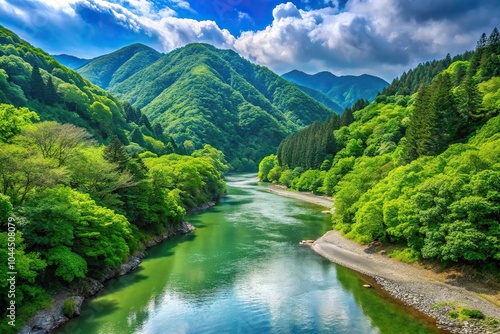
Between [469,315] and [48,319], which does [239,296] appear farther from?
[469,315]

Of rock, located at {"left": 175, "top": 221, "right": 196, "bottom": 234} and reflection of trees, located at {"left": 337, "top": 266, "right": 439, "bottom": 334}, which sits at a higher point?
rock, located at {"left": 175, "top": 221, "right": 196, "bottom": 234}

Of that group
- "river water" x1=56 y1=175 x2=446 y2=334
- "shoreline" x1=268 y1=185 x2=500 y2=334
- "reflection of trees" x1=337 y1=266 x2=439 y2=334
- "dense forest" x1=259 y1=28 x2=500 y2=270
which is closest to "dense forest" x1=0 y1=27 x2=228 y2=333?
"river water" x1=56 y1=175 x2=446 y2=334

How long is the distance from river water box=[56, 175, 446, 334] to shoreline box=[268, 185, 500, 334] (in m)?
1.38

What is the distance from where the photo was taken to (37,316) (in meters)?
24.9

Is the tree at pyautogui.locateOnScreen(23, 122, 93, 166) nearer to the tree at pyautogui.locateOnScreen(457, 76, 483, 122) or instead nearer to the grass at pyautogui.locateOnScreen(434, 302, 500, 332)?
the grass at pyautogui.locateOnScreen(434, 302, 500, 332)

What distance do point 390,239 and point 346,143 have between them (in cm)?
6522

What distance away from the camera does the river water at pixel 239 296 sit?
88.0 feet

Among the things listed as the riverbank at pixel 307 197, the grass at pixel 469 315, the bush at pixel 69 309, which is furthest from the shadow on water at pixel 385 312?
the riverbank at pixel 307 197

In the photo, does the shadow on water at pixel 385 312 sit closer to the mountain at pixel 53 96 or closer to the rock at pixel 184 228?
the rock at pixel 184 228

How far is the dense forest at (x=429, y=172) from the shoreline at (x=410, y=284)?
2.08 meters

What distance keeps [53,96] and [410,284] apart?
9543 cm

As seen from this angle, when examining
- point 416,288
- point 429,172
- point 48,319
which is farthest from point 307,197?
point 48,319

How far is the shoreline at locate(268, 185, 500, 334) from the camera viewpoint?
26.8 meters

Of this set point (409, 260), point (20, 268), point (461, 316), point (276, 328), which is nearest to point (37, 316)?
point (20, 268)
